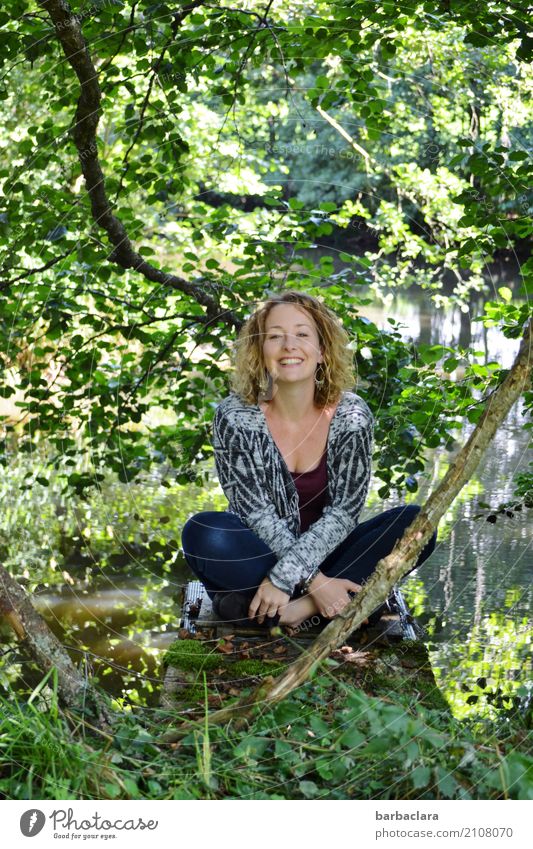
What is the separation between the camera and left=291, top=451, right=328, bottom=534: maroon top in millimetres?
3113

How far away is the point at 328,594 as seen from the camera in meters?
2.88

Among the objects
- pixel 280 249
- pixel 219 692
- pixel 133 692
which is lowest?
pixel 133 692

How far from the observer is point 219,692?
2564 mm

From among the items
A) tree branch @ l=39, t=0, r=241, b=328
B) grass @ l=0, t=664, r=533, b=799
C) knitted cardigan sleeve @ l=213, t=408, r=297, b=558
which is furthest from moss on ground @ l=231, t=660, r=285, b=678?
tree branch @ l=39, t=0, r=241, b=328

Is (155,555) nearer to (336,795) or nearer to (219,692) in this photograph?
(219,692)

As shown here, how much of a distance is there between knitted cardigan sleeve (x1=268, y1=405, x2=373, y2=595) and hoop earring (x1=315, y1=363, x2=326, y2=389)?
18cm

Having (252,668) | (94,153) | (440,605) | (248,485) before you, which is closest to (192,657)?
(252,668)

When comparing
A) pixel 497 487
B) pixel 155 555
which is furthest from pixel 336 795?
pixel 497 487

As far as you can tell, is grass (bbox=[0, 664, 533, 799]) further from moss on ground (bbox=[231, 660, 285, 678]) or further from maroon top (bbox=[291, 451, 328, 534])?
maroon top (bbox=[291, 451, 328, 534])

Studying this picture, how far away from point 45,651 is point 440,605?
2.06m

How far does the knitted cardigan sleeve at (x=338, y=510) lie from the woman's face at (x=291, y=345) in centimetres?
22

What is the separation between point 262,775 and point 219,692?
0.57m
